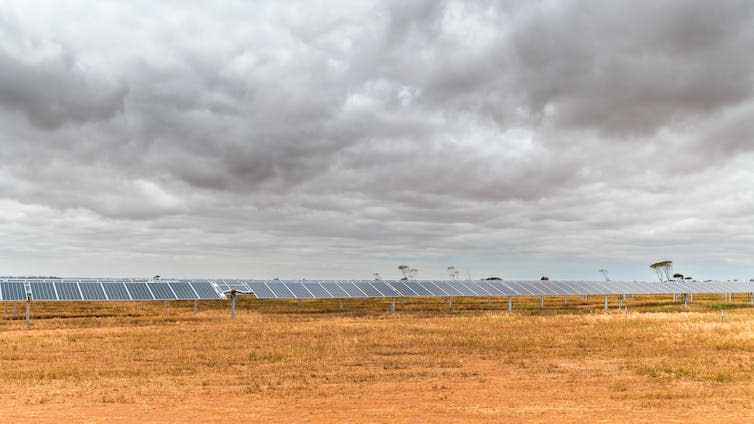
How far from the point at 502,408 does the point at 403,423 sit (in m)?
3.31

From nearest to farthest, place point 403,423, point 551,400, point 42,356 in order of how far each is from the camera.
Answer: point 403,423 < point 551,400 < point 42,356

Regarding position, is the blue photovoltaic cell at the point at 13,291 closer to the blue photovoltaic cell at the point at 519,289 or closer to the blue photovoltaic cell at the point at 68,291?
the blue photovoltaic cell at the point at 68,291

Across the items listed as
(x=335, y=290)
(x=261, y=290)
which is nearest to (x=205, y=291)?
(x=261, y=290)

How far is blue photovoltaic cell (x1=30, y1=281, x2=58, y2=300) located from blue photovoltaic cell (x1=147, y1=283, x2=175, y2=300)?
7.77 m

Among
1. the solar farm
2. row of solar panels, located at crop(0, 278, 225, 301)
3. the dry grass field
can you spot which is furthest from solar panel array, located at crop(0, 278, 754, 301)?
the dry grass field

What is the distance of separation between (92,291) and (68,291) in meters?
1.78

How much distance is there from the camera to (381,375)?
21.0 meters

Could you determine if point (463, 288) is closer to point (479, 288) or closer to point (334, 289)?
point (479, 288)

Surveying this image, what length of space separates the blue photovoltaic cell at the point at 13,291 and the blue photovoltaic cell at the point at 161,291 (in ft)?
32.4

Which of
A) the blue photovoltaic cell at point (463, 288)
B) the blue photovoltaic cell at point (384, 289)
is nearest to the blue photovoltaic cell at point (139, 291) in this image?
the blue photovoltaic cell at point (384, 289)

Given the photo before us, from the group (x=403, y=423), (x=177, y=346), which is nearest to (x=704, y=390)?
(x=403, y=423)

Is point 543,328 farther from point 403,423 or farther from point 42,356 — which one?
point 42,356

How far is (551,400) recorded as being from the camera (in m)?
17.3

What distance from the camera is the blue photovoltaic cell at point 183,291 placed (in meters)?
51.7
